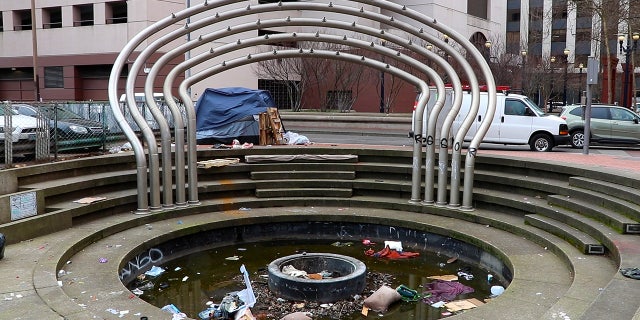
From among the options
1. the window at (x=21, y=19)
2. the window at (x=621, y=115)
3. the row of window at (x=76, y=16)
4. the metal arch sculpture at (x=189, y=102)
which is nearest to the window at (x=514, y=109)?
the window at (x=621, y=115)

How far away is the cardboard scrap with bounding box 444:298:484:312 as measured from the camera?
7090 millimetres

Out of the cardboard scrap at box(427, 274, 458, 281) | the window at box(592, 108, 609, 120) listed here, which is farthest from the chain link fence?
the window at box(592, 108, 609, 120)

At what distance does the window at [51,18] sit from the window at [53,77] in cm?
285

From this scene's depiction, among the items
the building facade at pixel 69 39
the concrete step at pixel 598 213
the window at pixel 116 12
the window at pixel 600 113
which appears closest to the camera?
the concrete step at pixel 598 213

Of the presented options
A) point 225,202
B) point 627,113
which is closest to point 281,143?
point 225,202

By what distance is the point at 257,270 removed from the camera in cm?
877

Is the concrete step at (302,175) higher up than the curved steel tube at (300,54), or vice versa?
the curved steel tube at (300,54)

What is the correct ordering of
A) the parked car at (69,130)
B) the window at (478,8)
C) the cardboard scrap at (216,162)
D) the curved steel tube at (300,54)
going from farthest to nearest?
the window at (478,8), the cardboard scrap at (216,162), the curved steel tube at (300,54), the parked car at (69,130)

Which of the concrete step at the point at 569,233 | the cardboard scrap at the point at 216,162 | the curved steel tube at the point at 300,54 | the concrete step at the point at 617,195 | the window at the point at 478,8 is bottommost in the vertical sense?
the concrete step at the point at 569,233

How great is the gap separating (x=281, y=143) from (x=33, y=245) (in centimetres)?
744

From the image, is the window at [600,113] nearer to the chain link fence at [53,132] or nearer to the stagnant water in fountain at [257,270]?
the stagnant water in fountain at [257,270]

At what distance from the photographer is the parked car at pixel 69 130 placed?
10880mm

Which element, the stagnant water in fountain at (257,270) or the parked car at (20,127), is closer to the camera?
the stagnant water in fountain at (257,270)

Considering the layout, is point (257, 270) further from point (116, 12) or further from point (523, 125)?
point (116, 12)
